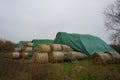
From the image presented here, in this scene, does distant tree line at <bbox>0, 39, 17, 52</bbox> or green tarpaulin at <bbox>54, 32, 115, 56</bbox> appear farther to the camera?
distant tree line at <bbox>0, 39, 17, 52</bbox>

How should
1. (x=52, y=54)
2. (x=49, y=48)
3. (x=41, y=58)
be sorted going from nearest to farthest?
(x=41, y=58) → (x=52, y=54) → (x=49, y=48)

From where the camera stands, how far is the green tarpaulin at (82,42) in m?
16.5

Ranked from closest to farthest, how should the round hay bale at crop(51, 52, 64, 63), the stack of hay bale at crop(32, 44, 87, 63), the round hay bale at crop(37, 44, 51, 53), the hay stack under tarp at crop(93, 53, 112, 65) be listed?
the hay stack under tarp at crop(93, 53, 112, 65) < the stack of hay bale at crop(32, 44, 87, 63) < the round hay bale at crop(51, 52, 64, 63) < the round hay bale at crop(37, 44, 51, 53)

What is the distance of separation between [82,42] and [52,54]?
4.02 meters

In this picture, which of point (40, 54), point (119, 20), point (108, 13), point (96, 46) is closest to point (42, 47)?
point (40, 54)

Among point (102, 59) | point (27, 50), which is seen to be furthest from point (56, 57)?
point (27, 50)

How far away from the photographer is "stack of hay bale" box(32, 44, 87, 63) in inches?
522

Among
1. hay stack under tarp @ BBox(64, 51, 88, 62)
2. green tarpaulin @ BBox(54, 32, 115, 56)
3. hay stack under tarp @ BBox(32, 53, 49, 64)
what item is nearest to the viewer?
hay stack under tarp @ BBox(32, 53, 49, 64)

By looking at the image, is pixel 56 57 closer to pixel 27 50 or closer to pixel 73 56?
pixel 73 56

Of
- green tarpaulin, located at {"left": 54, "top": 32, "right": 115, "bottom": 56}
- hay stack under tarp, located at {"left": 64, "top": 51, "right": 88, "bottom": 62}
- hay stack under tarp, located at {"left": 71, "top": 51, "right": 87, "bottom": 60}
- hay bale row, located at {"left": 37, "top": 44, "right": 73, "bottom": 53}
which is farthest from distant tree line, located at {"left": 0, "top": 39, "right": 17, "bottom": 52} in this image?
hay stack under tarp, located at {"left": 64, "top": 51, "right": 88, "bottom": 62}

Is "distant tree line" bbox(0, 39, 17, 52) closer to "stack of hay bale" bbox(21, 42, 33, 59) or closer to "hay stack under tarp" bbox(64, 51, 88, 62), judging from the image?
"stack of hay bale" bbox(21, 42, 33, 59)

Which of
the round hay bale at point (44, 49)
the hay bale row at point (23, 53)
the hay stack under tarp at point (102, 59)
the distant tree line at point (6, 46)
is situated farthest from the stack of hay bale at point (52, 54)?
the distant tree line at point (6, 46)

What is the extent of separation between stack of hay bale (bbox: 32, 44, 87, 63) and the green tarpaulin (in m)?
1.22

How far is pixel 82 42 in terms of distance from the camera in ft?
55.6
